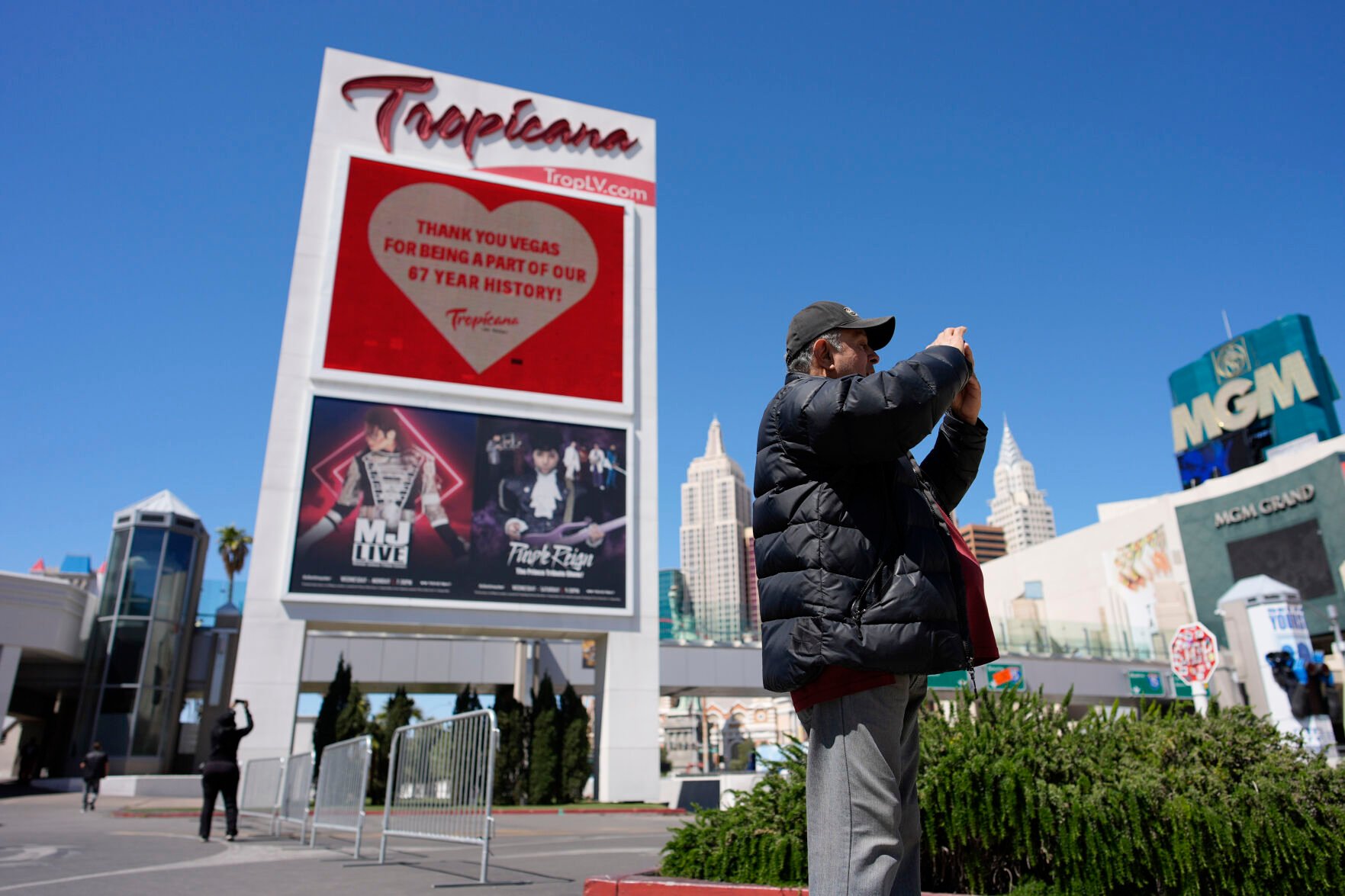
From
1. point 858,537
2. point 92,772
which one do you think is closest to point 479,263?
point 92,772

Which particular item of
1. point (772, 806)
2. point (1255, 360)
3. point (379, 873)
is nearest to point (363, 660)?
point (379, 873)

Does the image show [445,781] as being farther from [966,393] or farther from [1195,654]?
[1195,654]

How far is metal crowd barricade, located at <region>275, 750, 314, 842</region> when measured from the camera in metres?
9.83

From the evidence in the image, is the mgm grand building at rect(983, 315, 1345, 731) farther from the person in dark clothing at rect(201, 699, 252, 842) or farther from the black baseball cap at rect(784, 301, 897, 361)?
the black baseball cap at rect(784, 301, 897, 361)

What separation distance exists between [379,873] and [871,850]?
526 cm

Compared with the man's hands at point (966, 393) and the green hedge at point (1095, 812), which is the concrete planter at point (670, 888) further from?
the man's hands at point (966, 393)

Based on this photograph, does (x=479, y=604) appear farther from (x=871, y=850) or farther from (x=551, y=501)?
(x=871, y=850)

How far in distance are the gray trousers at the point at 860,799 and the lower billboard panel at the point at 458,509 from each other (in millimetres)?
17390

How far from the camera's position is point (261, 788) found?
42.7ft

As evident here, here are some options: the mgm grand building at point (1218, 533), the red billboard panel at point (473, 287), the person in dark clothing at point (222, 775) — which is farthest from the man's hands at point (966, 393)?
the mgm grand building at point (1218, 533)

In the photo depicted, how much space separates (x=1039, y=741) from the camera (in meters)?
4.19

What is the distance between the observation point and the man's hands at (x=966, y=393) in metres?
2.31

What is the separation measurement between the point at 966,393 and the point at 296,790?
10.3 m

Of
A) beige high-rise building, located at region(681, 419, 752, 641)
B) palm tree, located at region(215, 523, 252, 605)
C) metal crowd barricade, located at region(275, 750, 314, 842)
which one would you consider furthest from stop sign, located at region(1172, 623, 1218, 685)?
beige high-rise building, located at region(681, 419, 752, 641)
